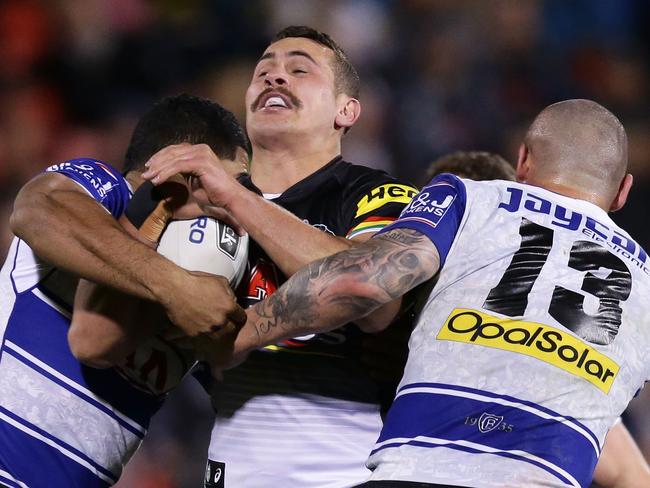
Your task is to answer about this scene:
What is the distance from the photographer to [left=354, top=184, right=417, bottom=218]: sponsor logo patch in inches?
169

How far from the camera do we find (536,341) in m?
3.56

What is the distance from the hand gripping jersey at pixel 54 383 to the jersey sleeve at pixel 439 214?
3.57 ft

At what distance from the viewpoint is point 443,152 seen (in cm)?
925

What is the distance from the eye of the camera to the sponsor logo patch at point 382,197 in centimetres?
428

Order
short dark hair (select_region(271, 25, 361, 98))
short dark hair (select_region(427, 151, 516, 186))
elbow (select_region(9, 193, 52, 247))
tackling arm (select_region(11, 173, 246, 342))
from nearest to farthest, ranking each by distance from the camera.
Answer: tackling arm (select_region(11, 173, 246, 342)) < elbow (select_region(9, 193, 52, 247)) < short dark hair (select_region(271, 25, 361, 98)) < short dark hair (select_region(427, 151, 516, 186))

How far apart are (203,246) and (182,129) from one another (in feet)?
2.00

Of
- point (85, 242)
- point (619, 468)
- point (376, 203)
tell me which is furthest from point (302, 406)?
point (619, 468)

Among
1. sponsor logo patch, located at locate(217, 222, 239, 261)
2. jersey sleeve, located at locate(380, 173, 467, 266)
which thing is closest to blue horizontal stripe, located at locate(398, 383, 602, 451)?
jersey sleeve, located at locate(380, 173, 467, 266)

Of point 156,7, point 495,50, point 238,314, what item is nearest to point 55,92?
point 156,7

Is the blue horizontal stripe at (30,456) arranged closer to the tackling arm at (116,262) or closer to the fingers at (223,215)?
the tackling arm at (116,262)

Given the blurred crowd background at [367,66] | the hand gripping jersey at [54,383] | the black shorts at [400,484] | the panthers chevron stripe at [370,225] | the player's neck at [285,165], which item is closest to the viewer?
the black shorts at [400,484]

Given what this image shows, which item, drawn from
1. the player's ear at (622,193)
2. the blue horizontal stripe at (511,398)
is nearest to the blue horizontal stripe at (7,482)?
the blue horizontal stripe at (511,398)

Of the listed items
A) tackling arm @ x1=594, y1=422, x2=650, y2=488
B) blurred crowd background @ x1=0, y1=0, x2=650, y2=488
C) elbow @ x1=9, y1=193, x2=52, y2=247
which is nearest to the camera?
elbow @ x1=9, y1=193, x2=52, y2=247

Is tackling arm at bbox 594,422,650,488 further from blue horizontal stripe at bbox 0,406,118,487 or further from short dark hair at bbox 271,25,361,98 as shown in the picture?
blue horizontal stripe at bbox 0,406,118,487
